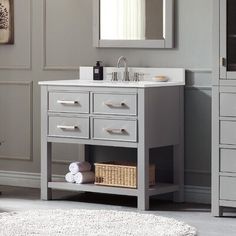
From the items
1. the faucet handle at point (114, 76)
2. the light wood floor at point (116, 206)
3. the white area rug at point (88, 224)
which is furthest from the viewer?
the faucet handle at point (114, 76)

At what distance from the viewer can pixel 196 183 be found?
5.99 metres

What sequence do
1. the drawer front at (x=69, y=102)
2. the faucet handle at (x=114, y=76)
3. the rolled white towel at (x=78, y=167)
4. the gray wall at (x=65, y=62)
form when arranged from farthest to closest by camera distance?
1. the faucet handle at (x=114, y=76)
2. the rolled white towel at (x=78, y=167)
3. the gray wall at (x=65, y=62)
4. the drawer front at (x=69, y=102)

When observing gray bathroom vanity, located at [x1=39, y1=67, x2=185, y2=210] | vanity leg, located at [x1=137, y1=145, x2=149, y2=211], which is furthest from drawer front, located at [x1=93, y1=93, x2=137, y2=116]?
vanity leg, located at [x1=137, y1=145, x2=149, y2=211]

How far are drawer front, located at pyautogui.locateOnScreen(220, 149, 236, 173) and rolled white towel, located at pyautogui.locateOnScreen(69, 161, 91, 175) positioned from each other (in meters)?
1.12

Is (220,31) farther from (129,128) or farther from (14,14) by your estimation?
(14,14)

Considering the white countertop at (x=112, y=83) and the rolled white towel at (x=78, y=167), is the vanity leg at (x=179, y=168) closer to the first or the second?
the white countertop at (x=112, y=83)

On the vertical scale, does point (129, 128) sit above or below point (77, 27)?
below

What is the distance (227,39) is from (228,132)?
1.89ft

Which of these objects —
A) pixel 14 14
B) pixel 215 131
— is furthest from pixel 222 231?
pixel 14 14

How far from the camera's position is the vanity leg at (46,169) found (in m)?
6.05

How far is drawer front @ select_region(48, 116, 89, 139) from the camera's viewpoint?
19.1 feet

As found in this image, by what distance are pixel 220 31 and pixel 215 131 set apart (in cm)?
62

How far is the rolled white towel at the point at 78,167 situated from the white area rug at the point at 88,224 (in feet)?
2.09

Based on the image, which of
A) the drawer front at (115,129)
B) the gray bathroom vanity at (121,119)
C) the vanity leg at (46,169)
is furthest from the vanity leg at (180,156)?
the vanity leg at (46,169)
